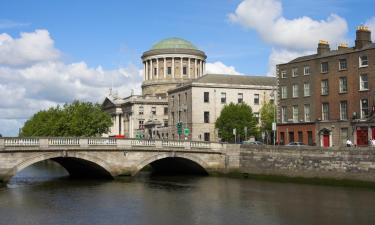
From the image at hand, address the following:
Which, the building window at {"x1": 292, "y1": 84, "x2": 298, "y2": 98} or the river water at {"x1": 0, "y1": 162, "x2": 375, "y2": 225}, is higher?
the building window at {"x1": 292, "y1": 84, "x2": 298, "y2": 98}

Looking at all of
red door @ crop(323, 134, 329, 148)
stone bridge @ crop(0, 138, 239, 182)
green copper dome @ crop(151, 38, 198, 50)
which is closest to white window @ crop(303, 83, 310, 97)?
red door @ crop(323, 134, 329, 148)

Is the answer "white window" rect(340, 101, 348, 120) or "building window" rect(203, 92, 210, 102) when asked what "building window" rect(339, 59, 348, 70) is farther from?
"building window" rect(203, 92, 210, 102)

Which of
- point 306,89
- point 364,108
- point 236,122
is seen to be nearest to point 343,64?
point 364,108

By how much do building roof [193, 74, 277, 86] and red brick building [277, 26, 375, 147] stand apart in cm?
3289

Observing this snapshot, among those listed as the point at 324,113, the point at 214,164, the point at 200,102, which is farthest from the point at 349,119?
the point at 200,102

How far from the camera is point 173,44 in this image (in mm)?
142375

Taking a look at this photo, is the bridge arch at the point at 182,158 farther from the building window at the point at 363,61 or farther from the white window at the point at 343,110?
the building window at the point at 363,61

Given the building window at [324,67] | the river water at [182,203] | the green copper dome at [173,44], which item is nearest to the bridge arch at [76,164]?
the river water at [182,203]

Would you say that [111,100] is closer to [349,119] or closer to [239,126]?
[239,126]

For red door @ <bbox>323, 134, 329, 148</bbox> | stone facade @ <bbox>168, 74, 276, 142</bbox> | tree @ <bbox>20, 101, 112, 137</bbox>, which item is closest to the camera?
red door @ <bbox>323, 134, 329, 148</bbox>

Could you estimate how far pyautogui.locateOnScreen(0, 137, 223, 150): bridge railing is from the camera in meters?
51.6

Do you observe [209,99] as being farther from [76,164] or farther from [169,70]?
[76,164]

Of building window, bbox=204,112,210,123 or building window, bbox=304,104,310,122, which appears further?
building window, bbox=204,112,210,123

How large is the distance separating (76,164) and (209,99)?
4174cm
